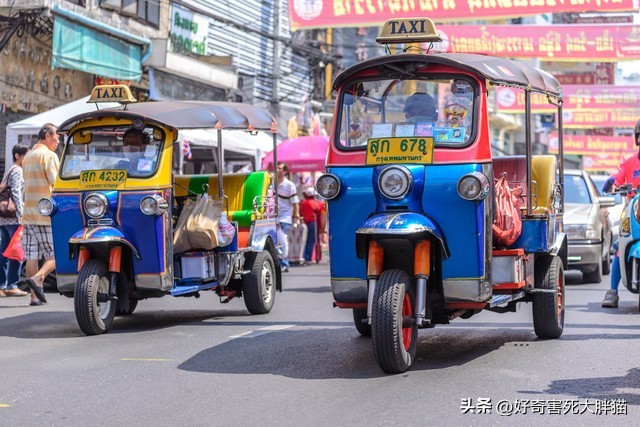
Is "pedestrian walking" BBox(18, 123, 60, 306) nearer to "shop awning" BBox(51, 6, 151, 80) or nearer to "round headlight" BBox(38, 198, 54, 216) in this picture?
"round headlight" BBox(38, 198, 54, 216)

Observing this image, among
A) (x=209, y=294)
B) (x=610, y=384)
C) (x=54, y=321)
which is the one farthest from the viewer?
(x=209, y=294)

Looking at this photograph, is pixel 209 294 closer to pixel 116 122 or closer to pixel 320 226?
pixel 116 122

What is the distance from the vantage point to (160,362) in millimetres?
8242

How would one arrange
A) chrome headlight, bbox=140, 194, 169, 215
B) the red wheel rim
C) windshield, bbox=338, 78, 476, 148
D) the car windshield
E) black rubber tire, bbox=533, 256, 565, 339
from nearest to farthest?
the red wheel rim < windshield, bbox=338, 78, 476, 148 < black rubber tire, bbox=533, 256, 565, 339 < chrome headlight, bbox=140, 194, 169, 215 < the car windshield

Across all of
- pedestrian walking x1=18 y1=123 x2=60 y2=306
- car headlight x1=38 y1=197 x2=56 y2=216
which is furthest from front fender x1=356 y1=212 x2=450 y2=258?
pedestrian walking x1=18 y1=123 x2=60 y2=306

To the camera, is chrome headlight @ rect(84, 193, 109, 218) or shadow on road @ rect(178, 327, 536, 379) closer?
shadow on road @ rect(178, 327, 536, 379)

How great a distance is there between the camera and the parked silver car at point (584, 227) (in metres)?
15.9

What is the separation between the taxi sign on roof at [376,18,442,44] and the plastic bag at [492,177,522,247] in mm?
1257

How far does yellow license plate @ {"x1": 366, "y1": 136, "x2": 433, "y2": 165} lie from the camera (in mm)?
7902

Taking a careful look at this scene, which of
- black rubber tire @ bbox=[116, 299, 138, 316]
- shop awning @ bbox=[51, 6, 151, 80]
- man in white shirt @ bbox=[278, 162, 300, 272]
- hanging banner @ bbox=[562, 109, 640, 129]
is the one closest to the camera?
black rubber tire @ bbox=[116, 299, 138, 316]

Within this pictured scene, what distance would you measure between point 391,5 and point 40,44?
6318 mm

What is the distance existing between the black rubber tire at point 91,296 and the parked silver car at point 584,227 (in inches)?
309

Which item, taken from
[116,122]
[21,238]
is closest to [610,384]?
[116,122]

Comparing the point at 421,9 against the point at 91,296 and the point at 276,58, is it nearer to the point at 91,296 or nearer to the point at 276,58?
the point at 91,296
